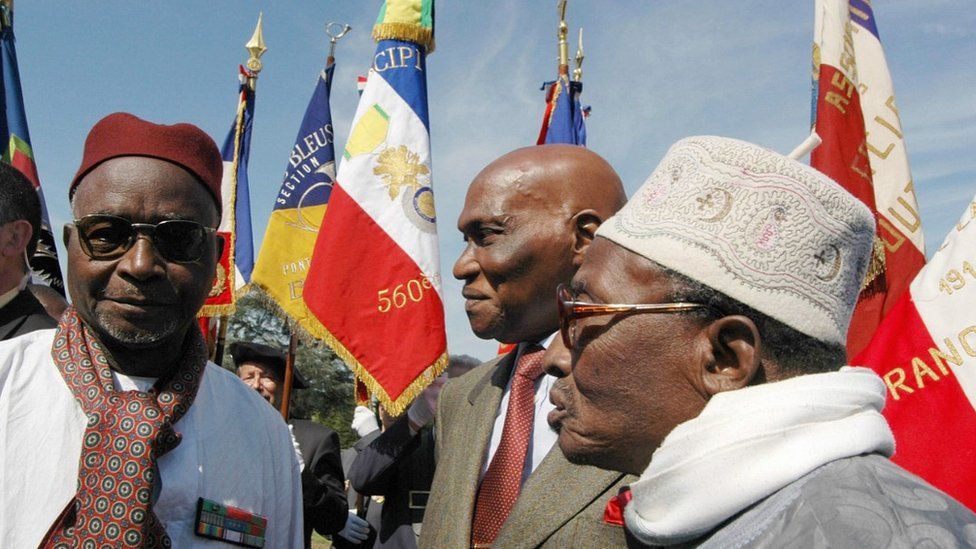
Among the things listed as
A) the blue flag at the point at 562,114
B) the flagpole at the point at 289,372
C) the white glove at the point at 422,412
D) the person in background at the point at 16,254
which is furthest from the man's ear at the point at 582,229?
the flagpole at the point at 289,372

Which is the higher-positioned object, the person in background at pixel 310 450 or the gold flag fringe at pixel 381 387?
the gold flag fringe at pixel 381 387

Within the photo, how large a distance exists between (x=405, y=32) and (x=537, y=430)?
12.2ft

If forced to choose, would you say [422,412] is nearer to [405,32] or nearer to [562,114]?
[562,114]

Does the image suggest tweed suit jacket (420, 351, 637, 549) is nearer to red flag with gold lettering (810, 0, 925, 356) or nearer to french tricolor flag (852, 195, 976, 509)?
french tricolor flag (852, 195, 976, 509)

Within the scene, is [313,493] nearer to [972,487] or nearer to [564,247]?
[564,247]

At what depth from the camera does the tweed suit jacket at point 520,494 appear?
7.02ft

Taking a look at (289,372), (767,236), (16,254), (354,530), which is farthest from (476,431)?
(289,372)

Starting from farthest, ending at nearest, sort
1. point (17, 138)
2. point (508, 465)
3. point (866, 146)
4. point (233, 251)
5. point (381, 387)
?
point (233, 251) < point (17, 138) < point (381, 387) < point (866, 146) < point (508, 465)

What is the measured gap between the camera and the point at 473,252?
2748 millimetres

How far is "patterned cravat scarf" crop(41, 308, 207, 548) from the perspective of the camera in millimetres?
1888

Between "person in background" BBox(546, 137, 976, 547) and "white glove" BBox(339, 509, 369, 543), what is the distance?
152 inches

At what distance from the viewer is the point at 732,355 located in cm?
147

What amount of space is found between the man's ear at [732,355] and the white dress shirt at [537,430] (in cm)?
100

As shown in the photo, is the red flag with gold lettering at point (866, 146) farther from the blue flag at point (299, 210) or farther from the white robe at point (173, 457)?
the blue flag at point (299, 210)
